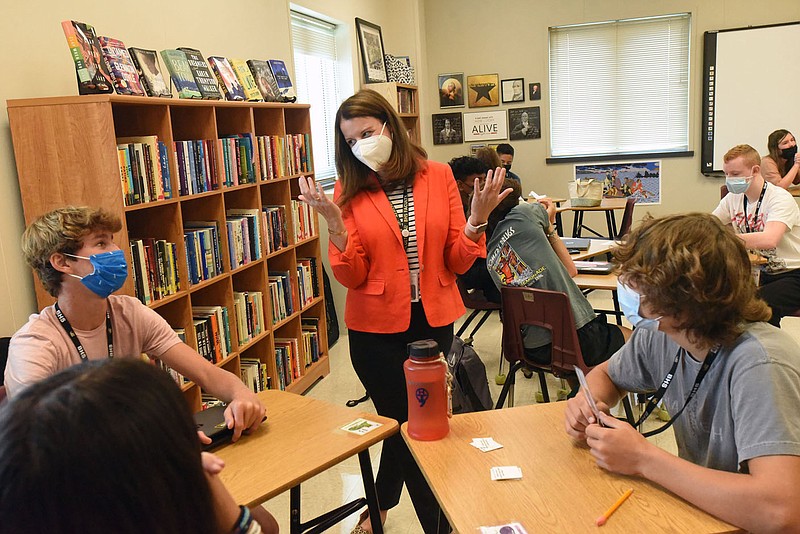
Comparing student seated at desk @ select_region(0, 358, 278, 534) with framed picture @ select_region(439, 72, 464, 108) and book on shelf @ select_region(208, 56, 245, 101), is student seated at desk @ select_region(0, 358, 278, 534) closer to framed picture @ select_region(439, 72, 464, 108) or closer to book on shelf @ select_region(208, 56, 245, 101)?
book on shelf @ select_region(208, 56, 245, 101)

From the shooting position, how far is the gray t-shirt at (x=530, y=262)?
3.00m

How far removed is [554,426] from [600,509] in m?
0.38

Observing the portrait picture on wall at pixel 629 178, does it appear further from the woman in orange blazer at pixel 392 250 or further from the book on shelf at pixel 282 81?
the woman in orange blazer at pixel 392 250

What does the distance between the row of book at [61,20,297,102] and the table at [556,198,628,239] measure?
11.0 feet

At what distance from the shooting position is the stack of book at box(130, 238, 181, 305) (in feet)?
8.92

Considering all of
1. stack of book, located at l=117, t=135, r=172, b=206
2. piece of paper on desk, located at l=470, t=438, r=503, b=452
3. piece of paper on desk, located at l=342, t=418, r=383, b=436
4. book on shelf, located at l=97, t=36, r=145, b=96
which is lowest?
piece of paper on desk, located at l=342, t=418, r=383, b=436

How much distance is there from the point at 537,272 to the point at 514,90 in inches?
196

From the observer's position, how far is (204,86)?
3318 millimetres

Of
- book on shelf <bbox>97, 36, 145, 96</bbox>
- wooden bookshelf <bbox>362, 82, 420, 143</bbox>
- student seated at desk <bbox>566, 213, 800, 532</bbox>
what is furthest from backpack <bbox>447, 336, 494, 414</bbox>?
wooden bookshelf <bbox>362, 82, 420, 143</bbox>

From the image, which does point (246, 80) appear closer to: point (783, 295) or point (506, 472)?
point (506, 472)

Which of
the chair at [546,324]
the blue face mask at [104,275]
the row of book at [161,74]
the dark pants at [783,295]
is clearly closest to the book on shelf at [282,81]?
the row of book at [161,74]

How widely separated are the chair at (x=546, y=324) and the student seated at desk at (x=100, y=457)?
222 centimetres

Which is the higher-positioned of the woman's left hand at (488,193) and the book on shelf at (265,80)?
the book on shelf at (265,80)

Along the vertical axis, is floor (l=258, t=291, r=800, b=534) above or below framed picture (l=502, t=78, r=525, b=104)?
below
